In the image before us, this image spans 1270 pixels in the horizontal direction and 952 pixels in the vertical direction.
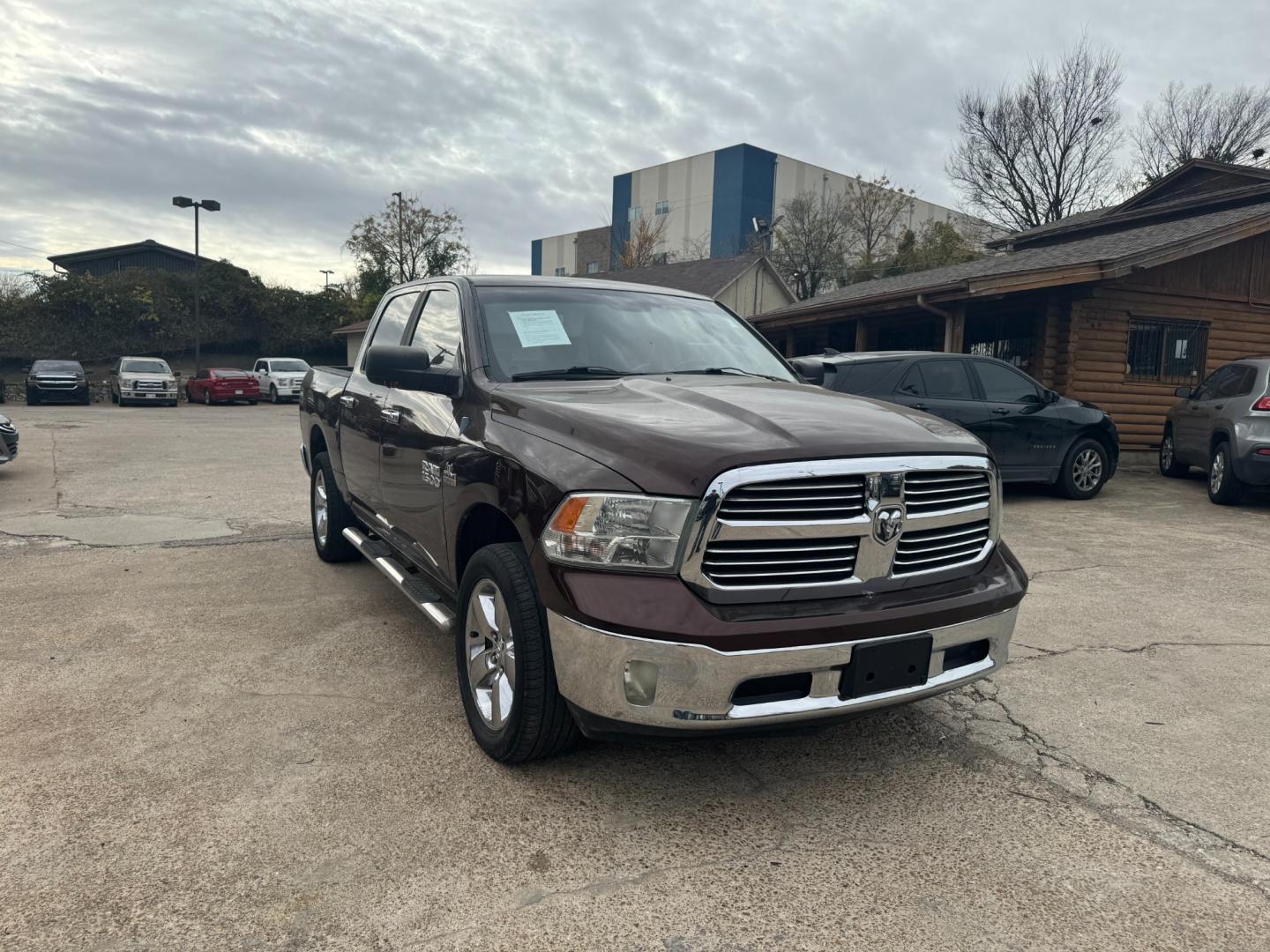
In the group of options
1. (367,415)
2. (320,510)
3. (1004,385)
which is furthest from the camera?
(1004,385)

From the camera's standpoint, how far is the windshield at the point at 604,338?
3.69m

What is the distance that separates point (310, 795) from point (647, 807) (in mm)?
1128

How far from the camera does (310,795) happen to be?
9.50 ft

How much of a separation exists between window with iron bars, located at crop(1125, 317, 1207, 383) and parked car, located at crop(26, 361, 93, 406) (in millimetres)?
29259

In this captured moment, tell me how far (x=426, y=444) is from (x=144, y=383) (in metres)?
28.4

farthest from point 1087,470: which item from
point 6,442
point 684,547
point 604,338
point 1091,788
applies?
point 6,442

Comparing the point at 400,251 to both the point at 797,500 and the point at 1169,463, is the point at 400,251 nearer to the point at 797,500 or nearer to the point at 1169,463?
the point at 1169,463

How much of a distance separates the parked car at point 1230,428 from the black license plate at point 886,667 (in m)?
8.20

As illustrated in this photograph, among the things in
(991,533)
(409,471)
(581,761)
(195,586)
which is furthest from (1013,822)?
(195,586)

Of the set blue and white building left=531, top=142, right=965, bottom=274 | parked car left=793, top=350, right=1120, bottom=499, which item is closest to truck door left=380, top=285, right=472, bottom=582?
parked car left=793, top=350, right=1120, bottom=499

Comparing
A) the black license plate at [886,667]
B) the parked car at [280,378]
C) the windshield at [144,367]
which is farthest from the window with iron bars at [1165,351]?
the windshield at [144,367]

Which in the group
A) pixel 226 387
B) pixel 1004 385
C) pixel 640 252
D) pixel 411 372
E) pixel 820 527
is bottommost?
pixel 820 527

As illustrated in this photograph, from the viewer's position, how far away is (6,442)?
382 inches

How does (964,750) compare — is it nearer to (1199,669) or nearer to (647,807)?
(647,807)
